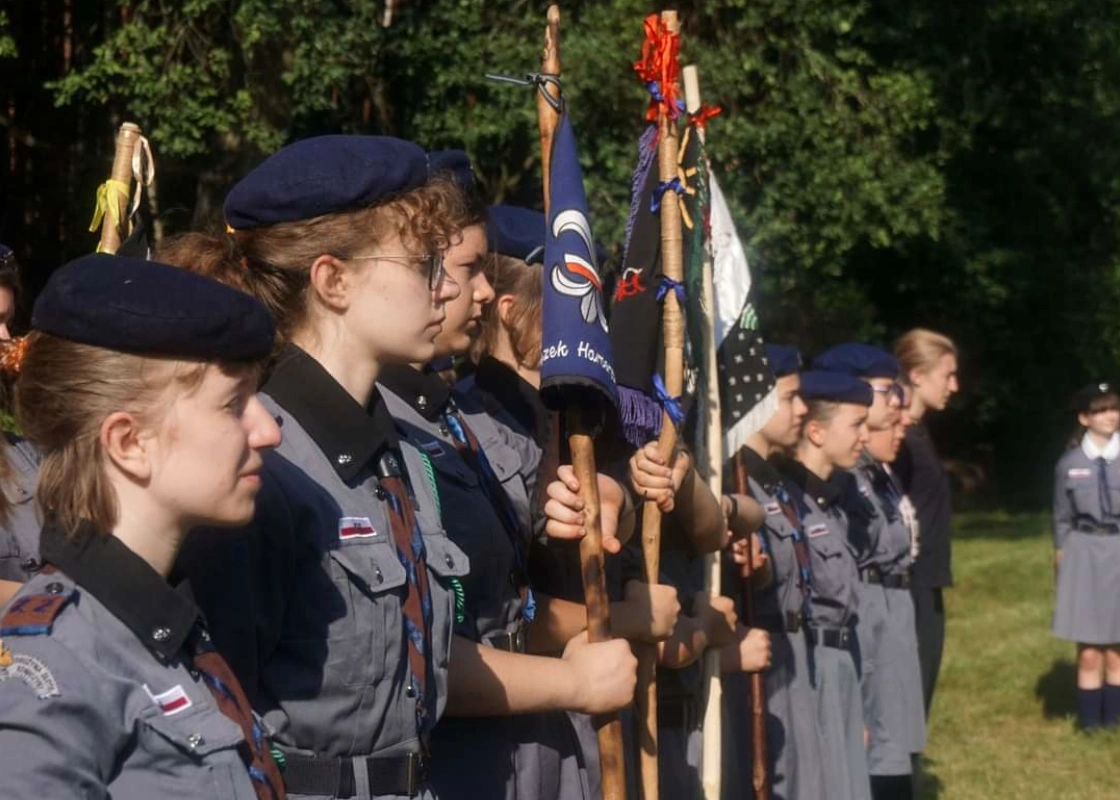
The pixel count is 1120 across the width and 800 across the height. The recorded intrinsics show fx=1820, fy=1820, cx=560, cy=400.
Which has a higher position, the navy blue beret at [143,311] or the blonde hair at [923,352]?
the navy blue beret at [143,311]

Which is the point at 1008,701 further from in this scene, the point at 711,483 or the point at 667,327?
the point at 667,327

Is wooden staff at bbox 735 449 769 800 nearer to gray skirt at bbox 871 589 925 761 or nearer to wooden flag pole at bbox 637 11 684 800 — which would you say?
wooden flag pole at bbox 637 11 684 800

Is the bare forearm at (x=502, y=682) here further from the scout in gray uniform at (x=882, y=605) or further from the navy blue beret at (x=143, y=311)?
the scout in gray uniform at (x=882, y=605)

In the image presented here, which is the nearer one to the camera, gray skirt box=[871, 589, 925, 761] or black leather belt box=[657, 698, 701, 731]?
black leather belt box=[657, 698, 701, 731]

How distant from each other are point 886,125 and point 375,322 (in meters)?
12.1

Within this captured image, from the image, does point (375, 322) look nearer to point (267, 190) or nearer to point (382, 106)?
point (267, 190)

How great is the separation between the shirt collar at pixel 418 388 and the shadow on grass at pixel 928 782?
632 centimetres

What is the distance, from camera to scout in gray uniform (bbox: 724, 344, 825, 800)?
6.25 m

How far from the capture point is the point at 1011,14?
16.2 meters

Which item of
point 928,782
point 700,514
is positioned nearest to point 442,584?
point 700,514

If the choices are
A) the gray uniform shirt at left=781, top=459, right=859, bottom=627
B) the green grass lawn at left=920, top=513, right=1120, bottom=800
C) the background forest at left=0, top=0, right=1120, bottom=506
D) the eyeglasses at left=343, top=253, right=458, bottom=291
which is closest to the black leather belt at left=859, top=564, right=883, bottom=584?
the gray uniform shirt at left=781, top=459, right=859, bottom=627

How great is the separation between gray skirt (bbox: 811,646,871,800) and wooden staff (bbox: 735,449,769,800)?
1.72 ft

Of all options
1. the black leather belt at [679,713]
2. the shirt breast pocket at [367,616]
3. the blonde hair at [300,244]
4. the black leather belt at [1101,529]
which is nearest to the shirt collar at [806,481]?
the black leather belt at [679,713]

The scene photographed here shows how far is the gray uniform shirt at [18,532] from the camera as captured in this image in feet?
13.0
